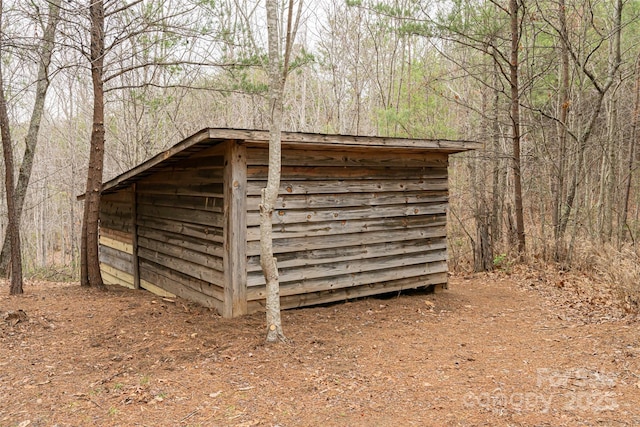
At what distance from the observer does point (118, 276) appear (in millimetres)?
9227

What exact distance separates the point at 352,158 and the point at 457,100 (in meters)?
6.39

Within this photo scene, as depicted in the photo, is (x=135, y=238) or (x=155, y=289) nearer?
(x=155, y=289)

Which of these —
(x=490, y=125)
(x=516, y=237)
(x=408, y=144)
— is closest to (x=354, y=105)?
(x=490, y=125)

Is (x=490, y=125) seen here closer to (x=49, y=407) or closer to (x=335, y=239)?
(x=335, y=239)

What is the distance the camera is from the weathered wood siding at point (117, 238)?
8484mm

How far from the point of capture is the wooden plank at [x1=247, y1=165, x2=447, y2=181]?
5785mm

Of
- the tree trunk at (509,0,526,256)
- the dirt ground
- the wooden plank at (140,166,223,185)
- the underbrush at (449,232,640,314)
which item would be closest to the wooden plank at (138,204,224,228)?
the wooden plank at (140,166,223,185)

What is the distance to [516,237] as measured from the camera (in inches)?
397

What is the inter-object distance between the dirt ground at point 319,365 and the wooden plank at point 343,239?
88 centimetres

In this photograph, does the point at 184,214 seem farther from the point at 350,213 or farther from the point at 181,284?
the point at 350,213

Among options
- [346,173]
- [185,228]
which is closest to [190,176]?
[185,228]

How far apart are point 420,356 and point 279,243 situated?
7.67 ft

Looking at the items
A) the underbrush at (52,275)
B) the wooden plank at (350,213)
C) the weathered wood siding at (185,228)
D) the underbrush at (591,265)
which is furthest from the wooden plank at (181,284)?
the underbrush at (52,275)

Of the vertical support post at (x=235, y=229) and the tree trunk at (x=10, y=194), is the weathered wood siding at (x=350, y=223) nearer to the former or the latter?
the vertical support post at (x=235, y=229)
